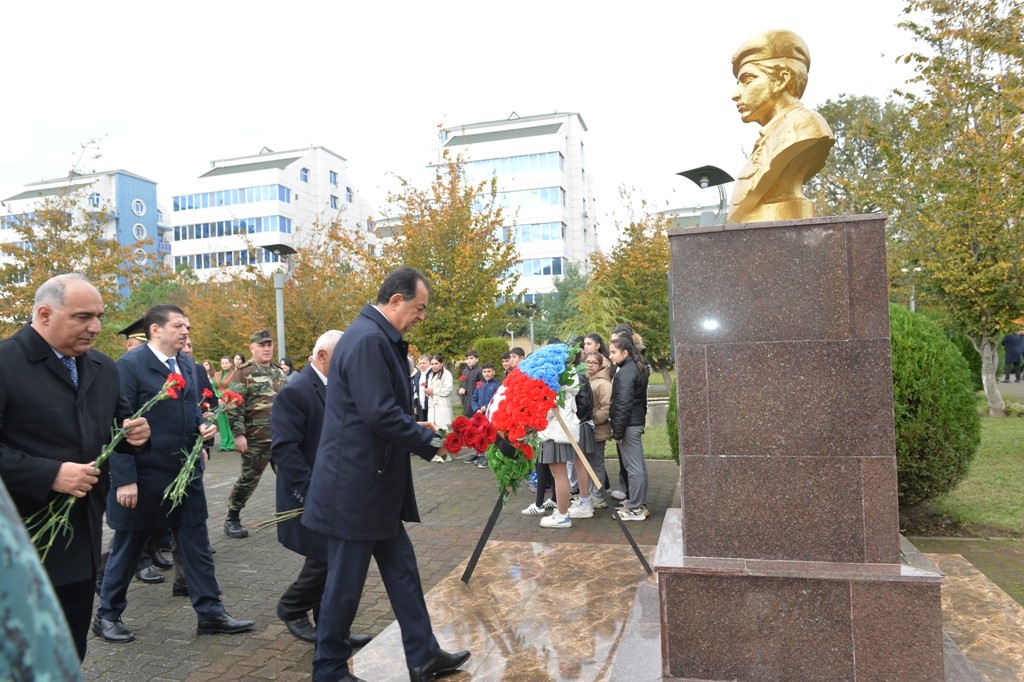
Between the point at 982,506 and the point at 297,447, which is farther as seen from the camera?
the point at 982,506

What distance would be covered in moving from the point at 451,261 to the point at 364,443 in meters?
15.0

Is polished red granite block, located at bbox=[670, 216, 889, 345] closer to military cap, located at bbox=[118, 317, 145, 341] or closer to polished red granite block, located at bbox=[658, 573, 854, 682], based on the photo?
polished red granite block, located at bbox=[658, 573, 854, 682]

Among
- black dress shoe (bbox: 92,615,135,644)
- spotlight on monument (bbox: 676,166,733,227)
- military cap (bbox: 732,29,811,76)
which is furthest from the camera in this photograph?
spotlight on monument (bbox: 676,166,733,227)

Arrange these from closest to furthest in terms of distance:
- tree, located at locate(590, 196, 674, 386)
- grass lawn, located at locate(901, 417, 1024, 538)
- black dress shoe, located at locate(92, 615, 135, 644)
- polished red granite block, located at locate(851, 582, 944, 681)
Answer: polished red granite block, located at locate(851, 582, 944, 681) < black dress shoe, located at locate(92, 615, 135, 644) < grass lawn, located at locate(901, 417, 1024, 538) < tree, located at locate(590, 196, 674, 386)

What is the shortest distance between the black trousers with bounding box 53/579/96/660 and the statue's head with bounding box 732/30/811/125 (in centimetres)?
436

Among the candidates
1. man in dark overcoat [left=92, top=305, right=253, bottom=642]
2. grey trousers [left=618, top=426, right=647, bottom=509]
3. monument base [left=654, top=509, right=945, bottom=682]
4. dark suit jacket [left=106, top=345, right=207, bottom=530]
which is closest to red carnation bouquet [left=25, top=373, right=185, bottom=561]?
man in dark overcoat [left=92, top=305, right=253, bottom=642]

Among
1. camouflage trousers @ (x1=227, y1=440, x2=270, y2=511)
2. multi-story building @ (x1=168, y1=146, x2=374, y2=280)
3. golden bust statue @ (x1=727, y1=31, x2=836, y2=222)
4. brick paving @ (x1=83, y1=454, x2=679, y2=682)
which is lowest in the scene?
brick paving @ (x1=83, y1=454, x2=679, y2=682)

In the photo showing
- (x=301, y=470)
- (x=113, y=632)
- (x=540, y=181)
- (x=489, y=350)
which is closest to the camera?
(x=301, y=470)

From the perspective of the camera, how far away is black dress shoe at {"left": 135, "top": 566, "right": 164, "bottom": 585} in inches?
236

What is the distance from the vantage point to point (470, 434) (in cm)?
421

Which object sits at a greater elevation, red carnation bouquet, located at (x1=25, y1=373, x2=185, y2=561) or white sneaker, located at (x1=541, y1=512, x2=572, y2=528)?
red carnation bouquet, located at (x1=25, y1=373, x2=185, y2=561)

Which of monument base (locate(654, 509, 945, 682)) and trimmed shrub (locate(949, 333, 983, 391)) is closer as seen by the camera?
monument base (locate(654, 509, 945, 682))

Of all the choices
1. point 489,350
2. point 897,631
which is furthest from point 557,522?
point 489,350

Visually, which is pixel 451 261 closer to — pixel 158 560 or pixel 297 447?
pixel 158 560
